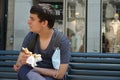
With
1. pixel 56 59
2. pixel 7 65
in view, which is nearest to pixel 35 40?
pixel 56 59

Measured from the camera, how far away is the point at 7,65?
5699mm

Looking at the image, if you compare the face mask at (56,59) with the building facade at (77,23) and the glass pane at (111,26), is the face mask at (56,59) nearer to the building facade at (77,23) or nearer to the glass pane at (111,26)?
the building facade at (77,23)

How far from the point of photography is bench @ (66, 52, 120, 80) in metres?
5.29

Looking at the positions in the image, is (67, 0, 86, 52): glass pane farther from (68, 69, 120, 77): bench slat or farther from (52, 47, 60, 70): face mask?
(52, 47, 60, 70): face mask

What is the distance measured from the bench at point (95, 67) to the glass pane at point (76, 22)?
8.42 m

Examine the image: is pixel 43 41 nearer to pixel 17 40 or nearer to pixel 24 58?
pixel 24 58

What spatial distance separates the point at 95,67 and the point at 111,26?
338 inches

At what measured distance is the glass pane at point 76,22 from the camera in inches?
548

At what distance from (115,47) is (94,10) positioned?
152cm

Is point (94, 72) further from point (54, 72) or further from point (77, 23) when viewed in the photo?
point (77, 23)

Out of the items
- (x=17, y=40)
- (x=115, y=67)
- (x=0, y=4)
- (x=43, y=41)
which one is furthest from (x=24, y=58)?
(x=0, y=4)

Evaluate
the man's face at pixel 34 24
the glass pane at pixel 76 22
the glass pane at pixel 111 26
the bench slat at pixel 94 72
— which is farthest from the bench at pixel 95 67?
the glass pane at pixel 76 22

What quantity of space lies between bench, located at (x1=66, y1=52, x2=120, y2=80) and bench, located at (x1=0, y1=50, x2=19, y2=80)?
0.87m

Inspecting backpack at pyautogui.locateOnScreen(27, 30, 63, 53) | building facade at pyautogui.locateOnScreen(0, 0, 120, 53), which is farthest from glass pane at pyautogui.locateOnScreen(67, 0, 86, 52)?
backpack at pyautogui.locateOnScreen(27, 30, 63, 53)
